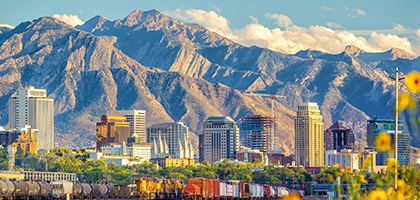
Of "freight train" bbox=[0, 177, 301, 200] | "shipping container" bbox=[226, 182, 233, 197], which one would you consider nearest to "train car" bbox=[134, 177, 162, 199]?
"freight train" bbox=[0, 177, 301, 200]

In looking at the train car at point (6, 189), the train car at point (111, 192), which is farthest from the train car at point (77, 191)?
the train car at point (6, 189)

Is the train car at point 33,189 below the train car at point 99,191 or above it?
above

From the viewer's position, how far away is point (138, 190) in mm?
151625

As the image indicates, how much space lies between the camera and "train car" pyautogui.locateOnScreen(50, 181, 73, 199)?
119688 mm

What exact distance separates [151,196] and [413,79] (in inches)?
4657

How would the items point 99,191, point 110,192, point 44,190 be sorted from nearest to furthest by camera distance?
point 44,190 → point 99,191 → point 110,192

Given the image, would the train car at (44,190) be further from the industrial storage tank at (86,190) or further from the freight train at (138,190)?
the industrial storage tank at (86,190)

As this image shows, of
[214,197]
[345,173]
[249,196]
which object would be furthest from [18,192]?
[345,173]

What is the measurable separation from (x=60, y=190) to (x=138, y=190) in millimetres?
29899

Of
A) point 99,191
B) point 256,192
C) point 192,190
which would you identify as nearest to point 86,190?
point 99,191

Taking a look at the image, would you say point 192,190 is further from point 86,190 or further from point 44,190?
point 44,190

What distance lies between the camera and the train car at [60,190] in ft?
393

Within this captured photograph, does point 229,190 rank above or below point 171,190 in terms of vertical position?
below

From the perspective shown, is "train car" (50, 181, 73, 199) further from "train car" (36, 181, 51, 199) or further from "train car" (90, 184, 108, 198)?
"train car" (90, 184, 108, 198)
